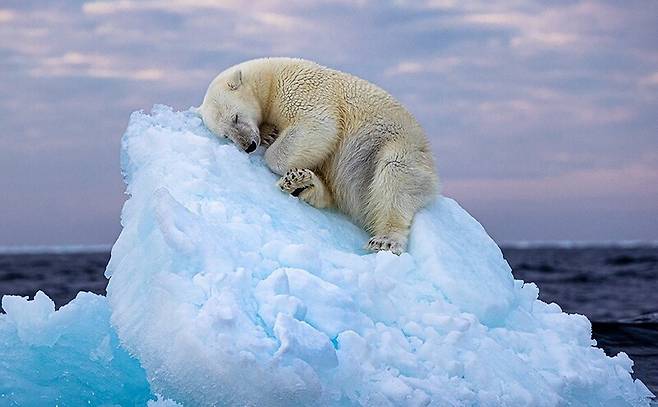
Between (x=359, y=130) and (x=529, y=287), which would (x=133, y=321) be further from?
(x=529, y=287)

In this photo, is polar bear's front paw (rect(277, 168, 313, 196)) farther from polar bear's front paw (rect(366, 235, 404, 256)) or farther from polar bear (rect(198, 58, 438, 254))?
polar bear's front paw (rect(366, 235, 404, 256))

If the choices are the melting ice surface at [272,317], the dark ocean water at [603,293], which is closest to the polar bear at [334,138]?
the melting ice surface at [272,317]

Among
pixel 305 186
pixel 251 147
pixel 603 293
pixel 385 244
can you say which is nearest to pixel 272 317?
pixel 385 244

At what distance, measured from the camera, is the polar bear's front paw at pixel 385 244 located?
6426mm

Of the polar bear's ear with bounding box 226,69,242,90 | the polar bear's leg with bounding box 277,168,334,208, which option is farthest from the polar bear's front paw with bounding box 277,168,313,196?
the polar bear's ear with bounding box 226,69,242,90

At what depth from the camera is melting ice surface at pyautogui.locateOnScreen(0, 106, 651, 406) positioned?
4750 mm

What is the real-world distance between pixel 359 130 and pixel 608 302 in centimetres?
1901

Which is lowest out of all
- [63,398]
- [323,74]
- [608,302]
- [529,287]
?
[608,302]

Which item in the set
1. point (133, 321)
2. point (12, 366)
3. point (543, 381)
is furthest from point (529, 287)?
point (12, 366)

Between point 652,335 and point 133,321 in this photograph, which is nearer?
point 133,321

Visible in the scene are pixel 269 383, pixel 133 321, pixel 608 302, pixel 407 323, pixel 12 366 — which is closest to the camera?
pixel 269 383

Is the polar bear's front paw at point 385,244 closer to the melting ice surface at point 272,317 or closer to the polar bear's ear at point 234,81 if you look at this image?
the melting ice surface at point 272,317

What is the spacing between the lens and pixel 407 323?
553 centimetres

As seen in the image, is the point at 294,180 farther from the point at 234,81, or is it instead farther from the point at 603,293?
the point at 603,293
